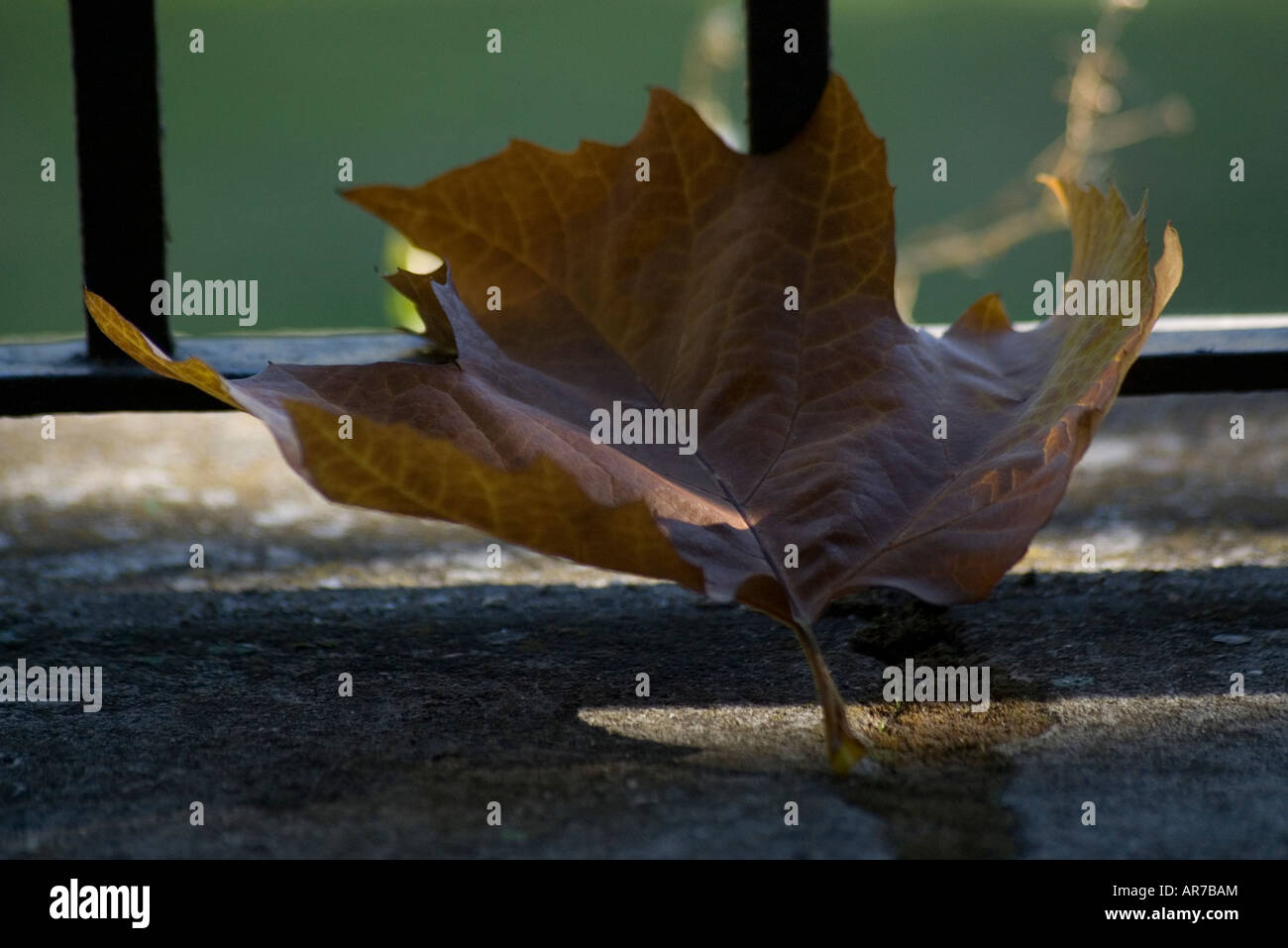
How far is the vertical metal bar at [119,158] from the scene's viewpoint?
94cm

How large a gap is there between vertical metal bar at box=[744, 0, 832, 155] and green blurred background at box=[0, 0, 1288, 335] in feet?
25.7

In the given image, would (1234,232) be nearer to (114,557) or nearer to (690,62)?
(690,62)

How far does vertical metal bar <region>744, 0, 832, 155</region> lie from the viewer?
93 centimetres

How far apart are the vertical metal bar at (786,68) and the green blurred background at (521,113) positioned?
783 cm

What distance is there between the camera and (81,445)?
56.1 inches
